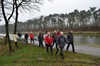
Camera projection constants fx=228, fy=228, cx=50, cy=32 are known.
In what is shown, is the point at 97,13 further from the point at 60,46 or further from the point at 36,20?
the point at 60,46

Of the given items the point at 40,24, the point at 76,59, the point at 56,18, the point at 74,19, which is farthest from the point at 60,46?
the point at 40,24

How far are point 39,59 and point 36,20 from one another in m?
134

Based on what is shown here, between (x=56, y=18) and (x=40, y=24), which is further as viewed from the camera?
(x=40, y=24)

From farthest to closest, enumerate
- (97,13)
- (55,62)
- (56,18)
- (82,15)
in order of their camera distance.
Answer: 1. (56,18)
2. (82,15)
3. (97,13)
4. (55,62)

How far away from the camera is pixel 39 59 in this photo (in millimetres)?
17203

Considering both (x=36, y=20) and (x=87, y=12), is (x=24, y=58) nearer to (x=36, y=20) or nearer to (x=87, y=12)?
(x=87, y=12)

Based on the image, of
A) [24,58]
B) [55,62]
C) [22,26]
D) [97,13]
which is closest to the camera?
[55,62]

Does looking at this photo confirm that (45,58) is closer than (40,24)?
Yes

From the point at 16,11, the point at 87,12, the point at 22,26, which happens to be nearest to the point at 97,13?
the point at 87,12

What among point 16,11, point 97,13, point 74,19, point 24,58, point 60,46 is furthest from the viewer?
point 74,19

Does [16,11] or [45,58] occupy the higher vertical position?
[16,11]

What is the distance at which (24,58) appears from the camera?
18141 mm

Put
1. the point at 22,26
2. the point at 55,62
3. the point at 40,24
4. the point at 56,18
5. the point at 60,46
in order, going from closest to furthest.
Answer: the point at 55,62, the point at 60,46, the point at 56,18, the point at 40,24, the point at 22,26

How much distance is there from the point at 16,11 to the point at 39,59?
11231 mm
